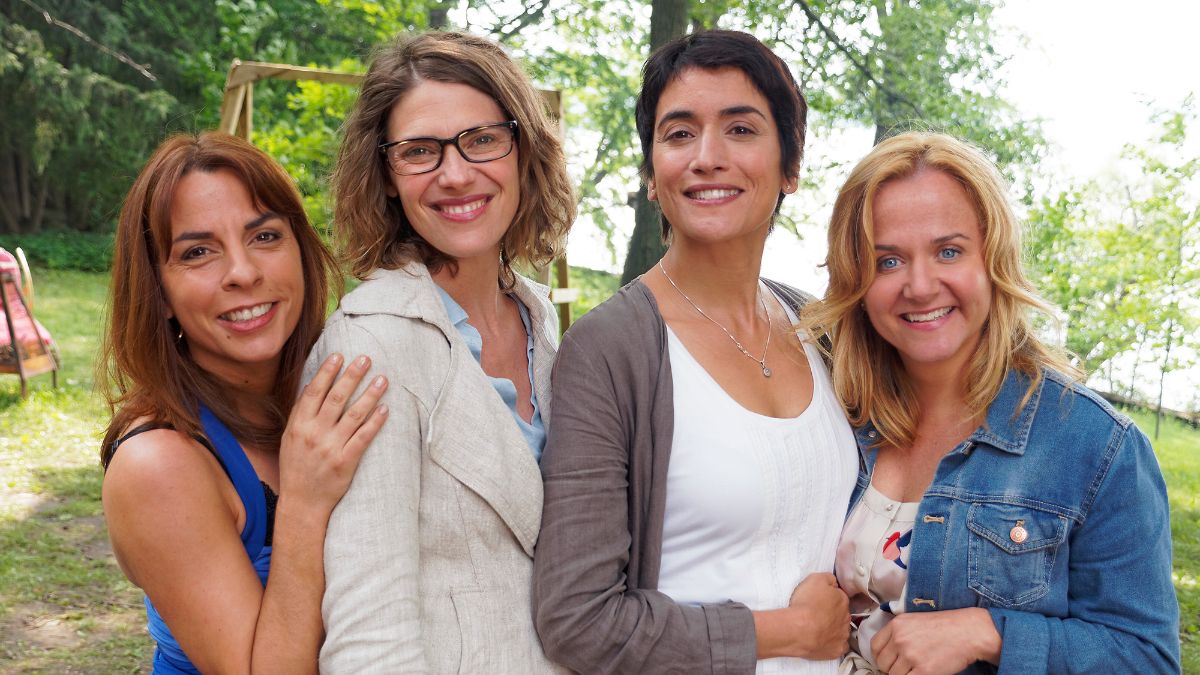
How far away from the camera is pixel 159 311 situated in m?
2.01

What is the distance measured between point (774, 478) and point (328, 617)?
2.96ft

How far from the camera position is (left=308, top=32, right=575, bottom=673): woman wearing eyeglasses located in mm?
1734

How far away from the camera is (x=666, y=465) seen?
1.95 meters

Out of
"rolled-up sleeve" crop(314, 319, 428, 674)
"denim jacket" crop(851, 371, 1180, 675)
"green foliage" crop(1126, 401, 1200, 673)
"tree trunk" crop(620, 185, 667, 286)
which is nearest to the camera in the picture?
"rolled-up sleeve" crop(314, 319, 428, 674)

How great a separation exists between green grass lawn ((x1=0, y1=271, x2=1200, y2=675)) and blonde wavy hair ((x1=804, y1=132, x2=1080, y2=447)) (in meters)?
1.73

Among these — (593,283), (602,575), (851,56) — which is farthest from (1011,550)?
(593,283)

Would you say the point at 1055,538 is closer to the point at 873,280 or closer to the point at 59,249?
the point at 873,280

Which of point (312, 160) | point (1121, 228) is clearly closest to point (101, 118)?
point (312, 160)

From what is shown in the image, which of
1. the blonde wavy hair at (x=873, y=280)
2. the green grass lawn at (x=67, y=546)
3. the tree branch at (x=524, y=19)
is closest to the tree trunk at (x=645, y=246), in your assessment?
the tree branch at (x=524, y=19)

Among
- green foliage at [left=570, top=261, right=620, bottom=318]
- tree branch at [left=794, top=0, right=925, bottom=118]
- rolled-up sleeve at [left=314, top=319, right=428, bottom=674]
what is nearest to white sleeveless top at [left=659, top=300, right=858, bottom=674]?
rolled-up sleeve at [left=314, top=319, right=428, bottom=674]

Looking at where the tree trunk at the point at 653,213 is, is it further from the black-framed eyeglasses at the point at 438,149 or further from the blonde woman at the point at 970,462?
the black-framed eyeglasses at the point at 438,149

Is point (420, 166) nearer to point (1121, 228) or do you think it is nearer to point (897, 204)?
point (897, 204)

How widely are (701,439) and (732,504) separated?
14cm

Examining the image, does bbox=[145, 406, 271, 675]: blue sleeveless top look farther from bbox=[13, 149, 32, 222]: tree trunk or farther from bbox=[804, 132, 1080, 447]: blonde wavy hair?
bbox=[13, 149, 32, 222]: tree trunk
